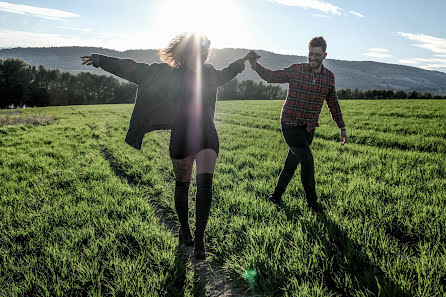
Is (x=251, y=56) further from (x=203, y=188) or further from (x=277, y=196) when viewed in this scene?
(x=277, y=196)

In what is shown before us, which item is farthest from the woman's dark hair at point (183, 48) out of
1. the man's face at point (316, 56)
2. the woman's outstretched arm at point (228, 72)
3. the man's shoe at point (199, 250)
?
the man's shoe at point (199, 250)

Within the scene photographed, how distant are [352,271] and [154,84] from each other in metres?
2.69

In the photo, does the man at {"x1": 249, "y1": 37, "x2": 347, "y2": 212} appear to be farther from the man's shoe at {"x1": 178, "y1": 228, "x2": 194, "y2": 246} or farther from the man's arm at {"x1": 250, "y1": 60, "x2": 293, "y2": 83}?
the man's shoe at {"x1": 178, "y1": 228, "x2": 194, "y2": 246}

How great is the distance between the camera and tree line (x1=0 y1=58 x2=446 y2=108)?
60.0m

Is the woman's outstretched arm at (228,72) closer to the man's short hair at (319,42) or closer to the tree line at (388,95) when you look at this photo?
the man's short hair at (319,42)

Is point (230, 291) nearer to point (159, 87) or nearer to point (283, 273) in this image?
point (283, 273)

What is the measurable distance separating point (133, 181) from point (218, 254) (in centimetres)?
339

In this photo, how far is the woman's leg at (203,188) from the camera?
2.98 m

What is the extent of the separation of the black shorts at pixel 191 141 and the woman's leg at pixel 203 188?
2.5 inches

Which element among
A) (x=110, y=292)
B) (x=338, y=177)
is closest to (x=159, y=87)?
(x=110, y=292)

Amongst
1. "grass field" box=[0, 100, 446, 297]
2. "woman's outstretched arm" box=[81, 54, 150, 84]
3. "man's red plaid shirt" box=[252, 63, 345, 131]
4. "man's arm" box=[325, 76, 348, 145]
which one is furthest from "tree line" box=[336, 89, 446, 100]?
"woman's outstretched arm" box=[81, 54, 150, 84]

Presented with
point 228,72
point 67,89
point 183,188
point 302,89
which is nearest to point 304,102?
point 302,89

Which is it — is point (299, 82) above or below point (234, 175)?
above

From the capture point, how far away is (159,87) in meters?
3.02
